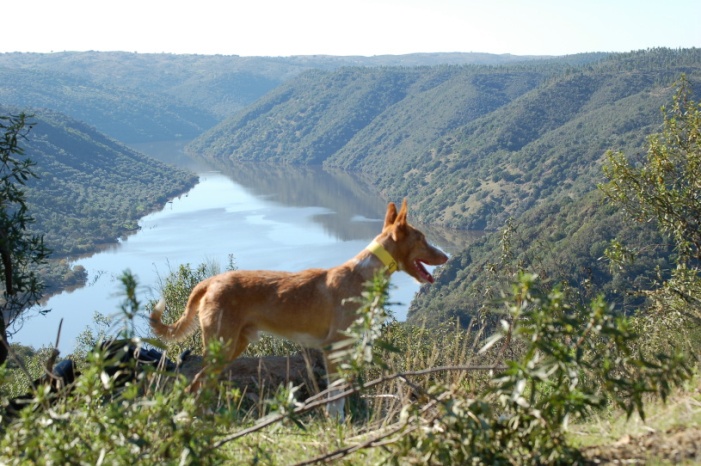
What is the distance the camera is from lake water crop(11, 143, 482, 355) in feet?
182

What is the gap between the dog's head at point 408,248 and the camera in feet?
16.2

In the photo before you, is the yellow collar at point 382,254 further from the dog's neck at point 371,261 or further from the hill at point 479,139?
the hill at point 479,139

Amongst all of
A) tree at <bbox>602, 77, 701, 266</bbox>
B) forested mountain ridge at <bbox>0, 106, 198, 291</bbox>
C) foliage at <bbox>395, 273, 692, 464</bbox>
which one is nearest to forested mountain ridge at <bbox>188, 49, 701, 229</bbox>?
forested mountain ridge at <bbox>0, 106, 198, 291</bbox>

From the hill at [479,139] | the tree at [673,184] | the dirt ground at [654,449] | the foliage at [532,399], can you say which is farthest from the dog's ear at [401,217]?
the hill at [479,139]

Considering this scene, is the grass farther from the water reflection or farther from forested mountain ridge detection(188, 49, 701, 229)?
forested mountain ridge detection(188, 49, 701, 229)

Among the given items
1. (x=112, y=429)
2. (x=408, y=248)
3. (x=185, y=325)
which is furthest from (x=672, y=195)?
(x=112, y=429)

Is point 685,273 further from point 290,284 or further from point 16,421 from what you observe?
point 16,421

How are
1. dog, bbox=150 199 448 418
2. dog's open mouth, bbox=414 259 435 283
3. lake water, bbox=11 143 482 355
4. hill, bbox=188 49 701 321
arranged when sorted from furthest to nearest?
lake water, bbox=11 143 482 355 → hill, bbox=188 49 701 321 → dog's open mouth, bbox=414 259 435 283 → dog, bbox=150 199 448 418

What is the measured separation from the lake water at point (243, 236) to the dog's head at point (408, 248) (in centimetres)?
3563

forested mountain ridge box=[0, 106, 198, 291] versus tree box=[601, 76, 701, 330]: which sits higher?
tree box=[601, 76, 701, 330]

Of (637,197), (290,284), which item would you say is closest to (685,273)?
(637,197)

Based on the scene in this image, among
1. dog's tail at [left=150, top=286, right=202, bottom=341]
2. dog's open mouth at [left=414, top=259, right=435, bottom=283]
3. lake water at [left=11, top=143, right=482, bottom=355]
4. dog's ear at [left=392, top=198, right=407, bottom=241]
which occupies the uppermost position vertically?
dog's ear at [left=392, top=198, right=407, bottom=241]

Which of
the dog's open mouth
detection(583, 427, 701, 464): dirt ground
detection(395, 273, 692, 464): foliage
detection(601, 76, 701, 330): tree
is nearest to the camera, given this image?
detection(395, 273, 692, 464): foliage

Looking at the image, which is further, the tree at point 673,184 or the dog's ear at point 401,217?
the tree at point 673,184
